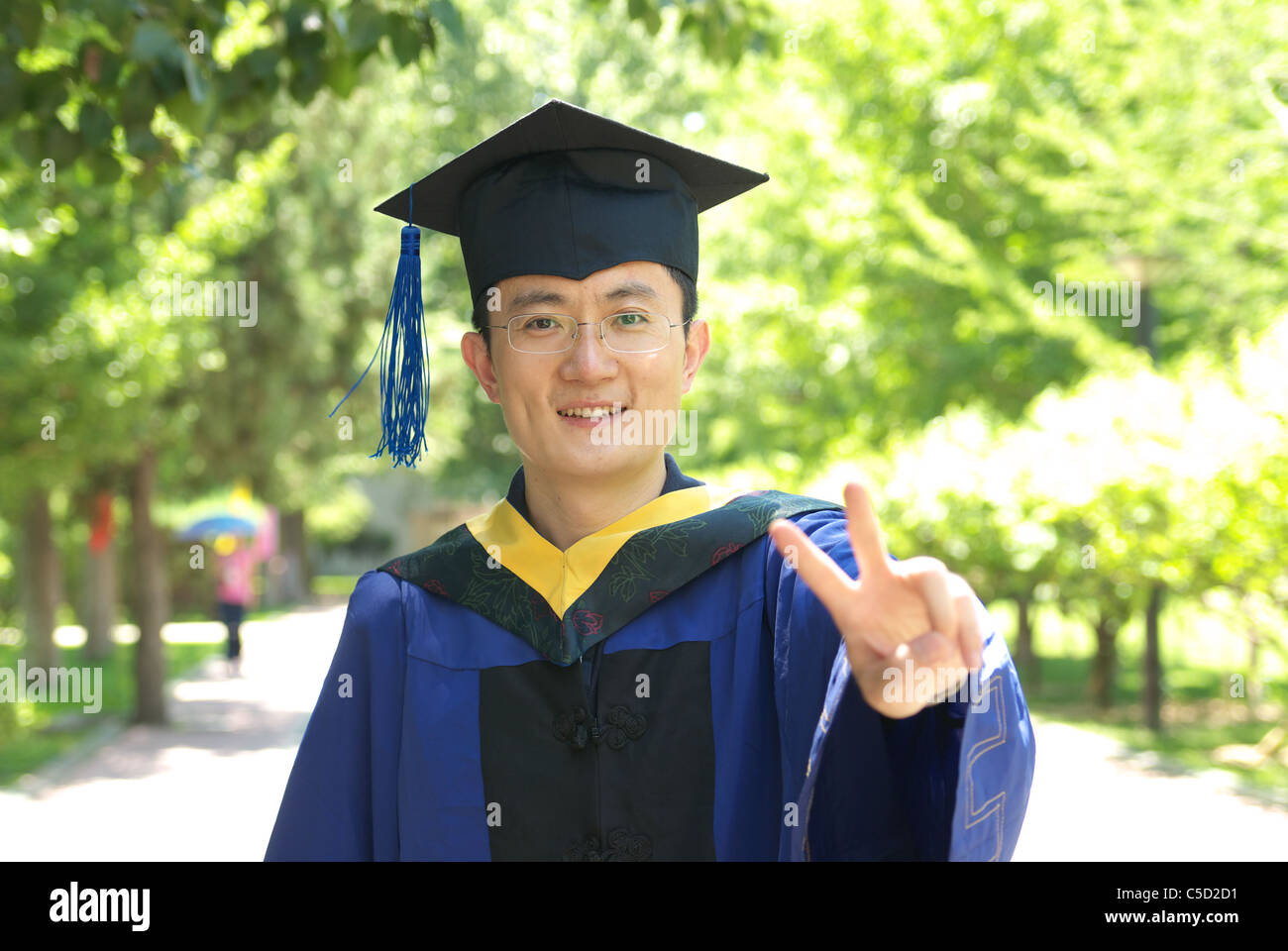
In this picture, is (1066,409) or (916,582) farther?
(1066,409)

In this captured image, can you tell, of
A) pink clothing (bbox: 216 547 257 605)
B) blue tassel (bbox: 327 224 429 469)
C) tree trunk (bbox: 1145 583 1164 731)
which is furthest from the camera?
pink clothing (bbox: 216 547 257 605)

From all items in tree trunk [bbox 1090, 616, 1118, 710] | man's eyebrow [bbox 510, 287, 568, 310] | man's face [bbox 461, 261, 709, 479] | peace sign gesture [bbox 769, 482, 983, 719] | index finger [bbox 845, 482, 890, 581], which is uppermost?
man's eyebrow [bbox 510, 287, 568, 310]

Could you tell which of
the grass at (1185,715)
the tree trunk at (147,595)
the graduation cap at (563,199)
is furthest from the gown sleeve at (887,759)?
→ the tree trunk at (147,595)

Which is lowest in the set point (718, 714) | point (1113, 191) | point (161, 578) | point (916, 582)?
point (161, 578)

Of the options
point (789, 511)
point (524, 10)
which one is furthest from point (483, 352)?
point (524, 10)

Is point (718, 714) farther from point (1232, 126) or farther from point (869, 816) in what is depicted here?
point (1232, 126)

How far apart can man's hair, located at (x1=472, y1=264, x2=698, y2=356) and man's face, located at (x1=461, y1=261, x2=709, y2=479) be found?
0.05 meters

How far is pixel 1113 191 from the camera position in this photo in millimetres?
11969

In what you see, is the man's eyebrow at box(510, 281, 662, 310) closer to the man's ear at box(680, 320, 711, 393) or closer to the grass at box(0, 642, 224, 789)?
the man's ear at box(680, 320, 711, 393)

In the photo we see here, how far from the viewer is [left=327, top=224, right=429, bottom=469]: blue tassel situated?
2.44 m

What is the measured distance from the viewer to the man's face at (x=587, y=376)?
2076mm

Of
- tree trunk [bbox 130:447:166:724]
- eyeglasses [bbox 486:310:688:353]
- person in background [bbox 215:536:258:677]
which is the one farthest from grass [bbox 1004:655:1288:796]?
person in background [bbox 215:536:258:677]

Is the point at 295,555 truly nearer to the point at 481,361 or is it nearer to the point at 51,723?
the point at 51,723
